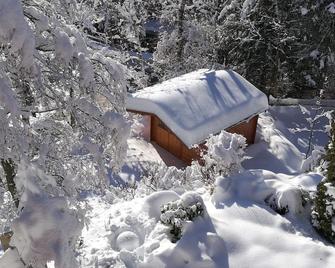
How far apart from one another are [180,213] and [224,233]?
91 cm

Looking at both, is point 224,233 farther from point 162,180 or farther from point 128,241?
point 162,180

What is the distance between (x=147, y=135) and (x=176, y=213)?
31.8 feet

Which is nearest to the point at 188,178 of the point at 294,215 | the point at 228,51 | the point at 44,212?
the point at 294,215

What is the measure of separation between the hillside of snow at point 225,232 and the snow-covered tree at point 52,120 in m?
1.65

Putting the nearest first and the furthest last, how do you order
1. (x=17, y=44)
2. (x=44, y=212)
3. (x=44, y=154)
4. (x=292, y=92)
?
1. (x=17, y=44)
2. (x=44, y=212)
3. (x=44, y=154)
4. (x=292, y=92)

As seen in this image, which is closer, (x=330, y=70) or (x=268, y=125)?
(x=268, y=125)

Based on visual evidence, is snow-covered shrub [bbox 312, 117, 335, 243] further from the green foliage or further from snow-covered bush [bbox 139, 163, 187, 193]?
snow-covered bush [bbox 139, 163, 187, 193]

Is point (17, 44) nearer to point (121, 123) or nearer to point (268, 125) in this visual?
point (121, 123)

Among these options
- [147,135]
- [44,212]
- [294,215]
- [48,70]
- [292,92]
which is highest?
[48,70]

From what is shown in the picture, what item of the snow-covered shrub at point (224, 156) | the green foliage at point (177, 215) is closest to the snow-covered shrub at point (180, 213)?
the green foliage at point (177, 215)

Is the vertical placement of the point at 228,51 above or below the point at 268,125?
above

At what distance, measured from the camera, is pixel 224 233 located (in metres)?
7.62

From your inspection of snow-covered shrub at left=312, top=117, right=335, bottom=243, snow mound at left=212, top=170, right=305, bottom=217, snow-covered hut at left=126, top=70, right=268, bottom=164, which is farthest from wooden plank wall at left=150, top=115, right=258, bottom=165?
snow-covered shrub at left=312, top=117, right=335, bottom=243

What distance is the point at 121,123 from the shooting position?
5574 millimetres
